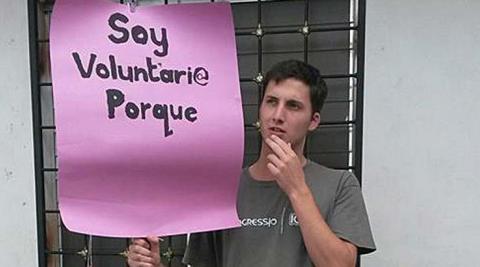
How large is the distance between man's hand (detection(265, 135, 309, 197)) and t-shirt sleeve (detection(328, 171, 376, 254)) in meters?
0.09

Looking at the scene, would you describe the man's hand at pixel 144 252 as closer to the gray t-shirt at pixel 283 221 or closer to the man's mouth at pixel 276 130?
the gray t-shirt at pixel 283 221

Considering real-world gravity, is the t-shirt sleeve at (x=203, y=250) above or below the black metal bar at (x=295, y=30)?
below

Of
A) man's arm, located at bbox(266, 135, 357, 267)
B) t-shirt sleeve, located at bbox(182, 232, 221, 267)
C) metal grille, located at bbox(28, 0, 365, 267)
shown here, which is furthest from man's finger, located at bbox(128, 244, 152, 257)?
metal grille, located at bbox(28, 0, 365, 267)

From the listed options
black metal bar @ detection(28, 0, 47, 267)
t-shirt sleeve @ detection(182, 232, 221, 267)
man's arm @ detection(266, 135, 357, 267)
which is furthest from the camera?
black metal bar @ detection(28, 0, 47, 267)

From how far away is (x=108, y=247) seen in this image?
144 cm

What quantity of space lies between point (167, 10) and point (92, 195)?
14.4 inches

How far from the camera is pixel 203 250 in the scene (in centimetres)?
97

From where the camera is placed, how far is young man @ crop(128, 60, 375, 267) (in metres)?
0.81

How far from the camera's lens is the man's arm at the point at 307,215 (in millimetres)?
795

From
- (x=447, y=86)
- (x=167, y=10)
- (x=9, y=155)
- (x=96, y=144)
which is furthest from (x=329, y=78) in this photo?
(x=9, y=155)

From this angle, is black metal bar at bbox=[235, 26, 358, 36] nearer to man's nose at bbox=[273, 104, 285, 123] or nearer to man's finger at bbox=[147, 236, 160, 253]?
man's nose at bbox=[273, 104, 285, 123]

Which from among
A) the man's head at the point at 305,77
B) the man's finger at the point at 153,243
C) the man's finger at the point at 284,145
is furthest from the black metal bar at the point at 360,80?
the man's finger at the point at 153,243

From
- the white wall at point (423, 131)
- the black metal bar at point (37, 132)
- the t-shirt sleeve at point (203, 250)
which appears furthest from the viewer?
the black metal bar at point (37, 132)

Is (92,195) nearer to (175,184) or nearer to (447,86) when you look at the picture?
(175,184)
